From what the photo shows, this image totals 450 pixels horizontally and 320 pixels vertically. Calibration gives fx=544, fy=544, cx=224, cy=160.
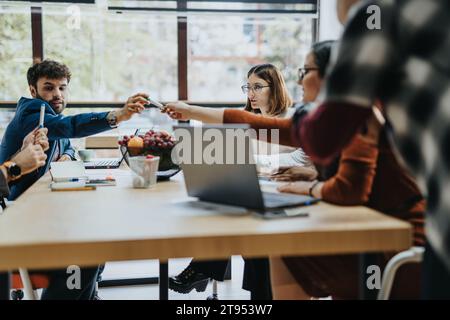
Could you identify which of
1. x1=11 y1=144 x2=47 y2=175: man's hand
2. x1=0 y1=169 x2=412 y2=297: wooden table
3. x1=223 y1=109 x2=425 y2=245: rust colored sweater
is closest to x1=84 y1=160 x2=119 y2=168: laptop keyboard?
x1=11 y1=144 x2=47 y2=175: man's hand

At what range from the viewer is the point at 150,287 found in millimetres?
3168

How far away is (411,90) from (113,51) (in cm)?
386

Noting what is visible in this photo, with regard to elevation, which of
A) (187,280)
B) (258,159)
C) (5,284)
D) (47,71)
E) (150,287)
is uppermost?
(47,71)

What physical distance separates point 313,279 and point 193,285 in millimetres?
1148

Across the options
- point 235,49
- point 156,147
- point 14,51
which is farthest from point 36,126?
point 235,49

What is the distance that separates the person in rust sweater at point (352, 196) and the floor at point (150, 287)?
1395 millimetres

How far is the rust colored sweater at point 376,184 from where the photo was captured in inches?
53.4

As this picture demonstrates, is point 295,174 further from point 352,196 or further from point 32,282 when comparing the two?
point 32,282

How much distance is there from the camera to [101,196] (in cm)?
156

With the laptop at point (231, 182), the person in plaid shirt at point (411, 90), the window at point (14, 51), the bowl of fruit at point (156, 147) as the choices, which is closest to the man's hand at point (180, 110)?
the bowl of fruit at point (156, 147)

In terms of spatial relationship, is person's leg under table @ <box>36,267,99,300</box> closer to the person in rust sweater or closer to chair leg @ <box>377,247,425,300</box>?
the person in rust sweater

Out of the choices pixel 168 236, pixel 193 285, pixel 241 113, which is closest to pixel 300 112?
pixel 241 113

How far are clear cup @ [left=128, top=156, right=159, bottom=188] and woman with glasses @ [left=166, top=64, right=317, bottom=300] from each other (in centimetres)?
21

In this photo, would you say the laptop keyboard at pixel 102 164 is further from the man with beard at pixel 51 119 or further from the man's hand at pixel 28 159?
the man's hand at pixel 28 159
